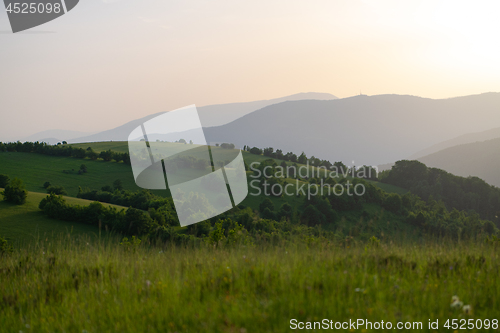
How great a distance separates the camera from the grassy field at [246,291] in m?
3.42

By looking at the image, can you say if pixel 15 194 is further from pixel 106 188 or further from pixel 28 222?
pixel 106 188

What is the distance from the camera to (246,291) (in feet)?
13.0

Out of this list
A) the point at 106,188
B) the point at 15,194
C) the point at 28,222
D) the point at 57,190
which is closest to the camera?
the point at 28,222

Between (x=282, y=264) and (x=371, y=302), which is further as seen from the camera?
(x=282, y=264)

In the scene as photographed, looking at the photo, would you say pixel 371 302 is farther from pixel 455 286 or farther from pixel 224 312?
pixel 224 312

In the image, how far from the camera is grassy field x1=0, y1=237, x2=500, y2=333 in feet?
11.2

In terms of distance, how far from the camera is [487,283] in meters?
4.09

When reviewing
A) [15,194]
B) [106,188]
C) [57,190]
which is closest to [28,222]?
[15,194]

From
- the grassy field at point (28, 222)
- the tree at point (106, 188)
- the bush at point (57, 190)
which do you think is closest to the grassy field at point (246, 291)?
the grassy field at point (28, 222)

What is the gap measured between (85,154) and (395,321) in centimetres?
10667

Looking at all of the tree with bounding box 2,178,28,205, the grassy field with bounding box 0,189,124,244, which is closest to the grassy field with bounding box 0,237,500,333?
the grassy field with bounding box 0,189,124,244

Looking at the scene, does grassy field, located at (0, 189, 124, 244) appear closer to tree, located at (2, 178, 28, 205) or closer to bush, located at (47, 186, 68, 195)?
tree, located at (2, 178, 28, 205)

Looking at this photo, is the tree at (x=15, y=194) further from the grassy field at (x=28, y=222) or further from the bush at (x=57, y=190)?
the bush at (x=57, y=190)

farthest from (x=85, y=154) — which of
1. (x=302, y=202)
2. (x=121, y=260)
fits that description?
(x=121, y=260)
